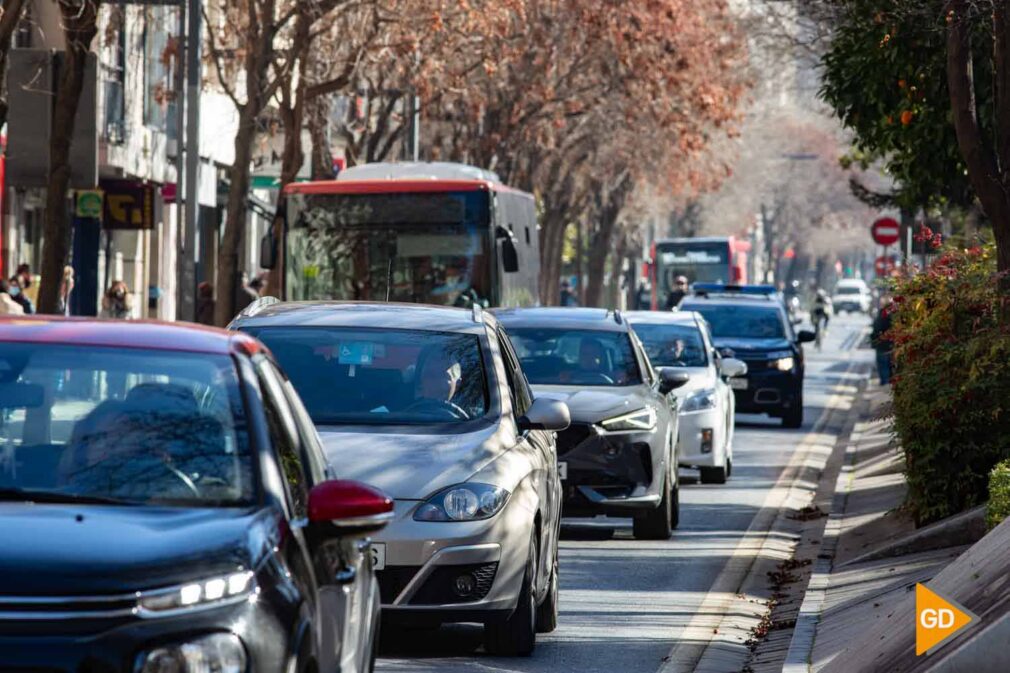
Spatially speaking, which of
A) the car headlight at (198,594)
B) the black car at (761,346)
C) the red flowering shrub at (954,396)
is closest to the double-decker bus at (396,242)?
the black car at (761,346)

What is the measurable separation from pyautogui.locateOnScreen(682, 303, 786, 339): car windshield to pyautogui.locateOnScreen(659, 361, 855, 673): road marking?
405cm

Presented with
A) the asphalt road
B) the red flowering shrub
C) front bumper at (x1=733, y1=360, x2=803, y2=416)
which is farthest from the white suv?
the red flowering shrub

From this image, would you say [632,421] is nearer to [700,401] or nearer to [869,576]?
[869,576]

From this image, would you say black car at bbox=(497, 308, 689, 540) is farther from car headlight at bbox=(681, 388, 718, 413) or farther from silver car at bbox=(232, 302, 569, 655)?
silver car at bbox=(232, 302, 569, 655)

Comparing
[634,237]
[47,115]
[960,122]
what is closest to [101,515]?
[960,122]

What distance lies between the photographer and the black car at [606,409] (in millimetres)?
15109

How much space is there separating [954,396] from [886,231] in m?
33.8

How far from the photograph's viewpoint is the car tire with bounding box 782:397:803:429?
104ft

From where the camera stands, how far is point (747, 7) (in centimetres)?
4794

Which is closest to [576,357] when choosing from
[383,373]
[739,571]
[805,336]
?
[739,571]

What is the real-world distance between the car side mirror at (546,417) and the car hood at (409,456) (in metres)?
0.25

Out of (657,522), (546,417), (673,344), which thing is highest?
(546,417)

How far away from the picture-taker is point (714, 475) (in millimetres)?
21812

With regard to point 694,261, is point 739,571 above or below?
below
